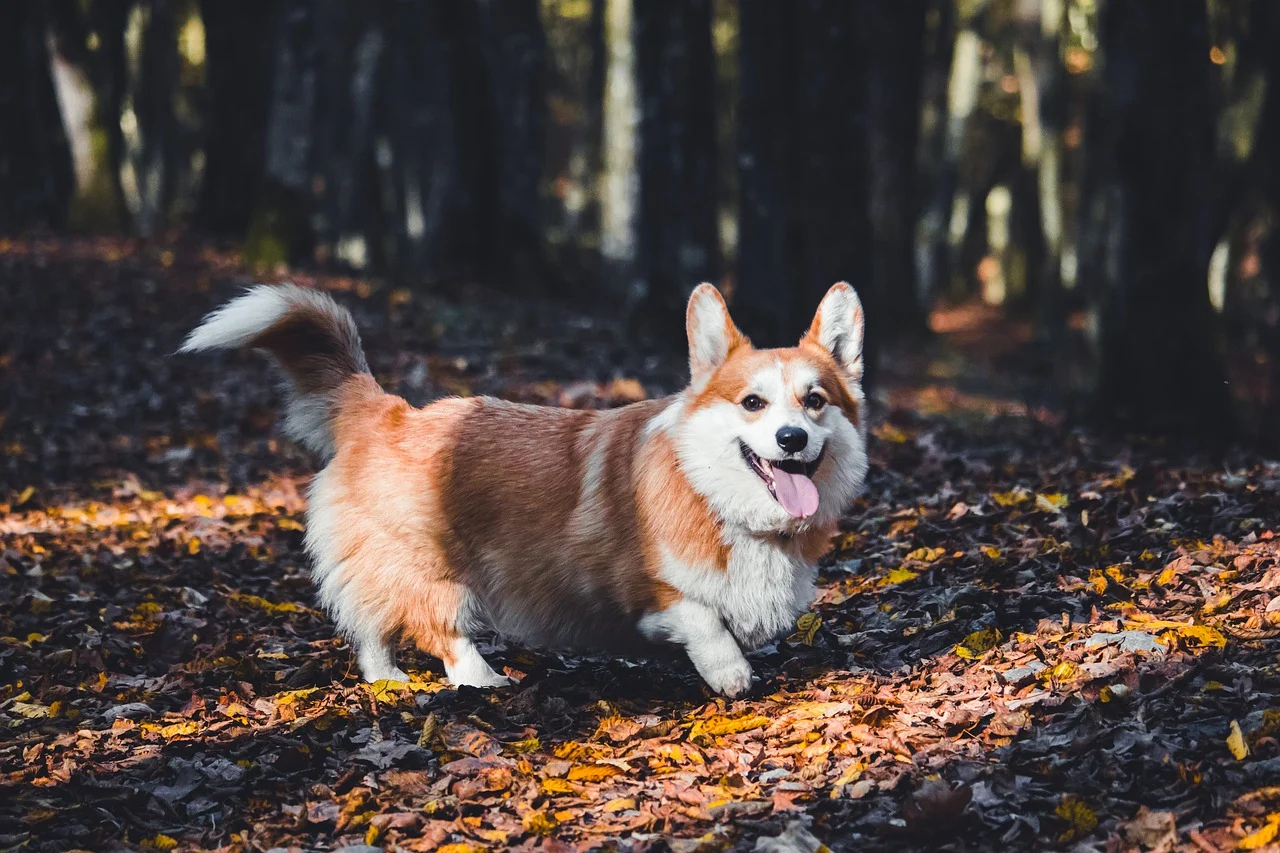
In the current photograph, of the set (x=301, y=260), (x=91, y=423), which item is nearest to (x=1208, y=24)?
(x=91, y=423)

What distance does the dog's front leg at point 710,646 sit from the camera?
506cm

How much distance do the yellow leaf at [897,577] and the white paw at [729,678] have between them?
4.91 ft

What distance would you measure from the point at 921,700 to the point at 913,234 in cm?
1652

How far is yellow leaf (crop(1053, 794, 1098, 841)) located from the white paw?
1486 millimetres

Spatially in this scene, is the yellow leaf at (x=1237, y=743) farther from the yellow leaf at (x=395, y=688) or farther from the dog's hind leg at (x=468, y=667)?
the yellow leaf at (x=395, y=688)

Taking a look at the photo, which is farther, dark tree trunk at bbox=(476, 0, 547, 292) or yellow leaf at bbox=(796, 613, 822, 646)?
dark tree trunk at bbox=(476, 0, 547, 292)

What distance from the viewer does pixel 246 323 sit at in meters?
5.33

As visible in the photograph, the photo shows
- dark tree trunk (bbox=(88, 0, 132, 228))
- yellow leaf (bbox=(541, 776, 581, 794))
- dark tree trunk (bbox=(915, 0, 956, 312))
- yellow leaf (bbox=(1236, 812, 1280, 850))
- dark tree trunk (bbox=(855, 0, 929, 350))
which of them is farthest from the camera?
dark tree trunk (bbox=(88, 0, 132, 228))

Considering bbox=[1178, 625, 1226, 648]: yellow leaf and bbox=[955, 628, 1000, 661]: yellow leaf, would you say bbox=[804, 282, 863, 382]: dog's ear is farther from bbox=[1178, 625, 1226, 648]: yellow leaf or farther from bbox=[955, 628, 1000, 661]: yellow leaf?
bbox=[1178, 625, 1226, 648]: yellow leaf

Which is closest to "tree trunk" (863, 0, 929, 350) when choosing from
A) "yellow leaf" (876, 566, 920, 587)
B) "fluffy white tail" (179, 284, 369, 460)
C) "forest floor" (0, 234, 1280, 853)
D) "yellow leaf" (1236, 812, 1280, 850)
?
"forest floor" (0, 234, 1280, 853)

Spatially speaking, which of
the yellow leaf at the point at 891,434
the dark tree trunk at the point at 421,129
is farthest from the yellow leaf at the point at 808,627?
the dark tree trunk at the point at 421,129

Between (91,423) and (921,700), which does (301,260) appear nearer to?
(91,423)

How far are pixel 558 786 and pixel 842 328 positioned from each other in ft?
7.55

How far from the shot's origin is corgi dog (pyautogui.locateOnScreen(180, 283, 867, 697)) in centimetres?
504
